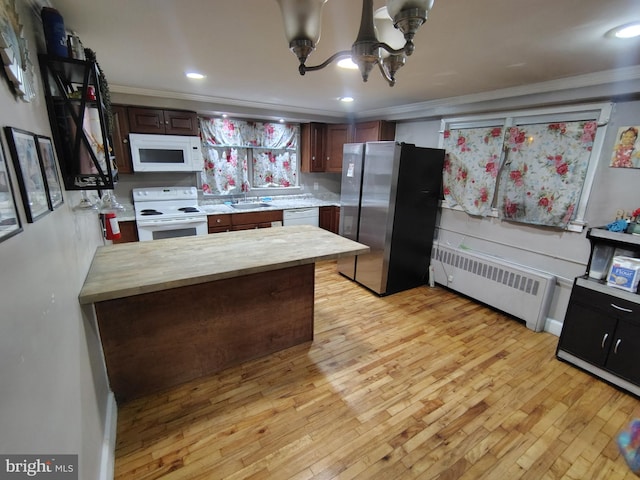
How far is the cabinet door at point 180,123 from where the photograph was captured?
3.41 meters

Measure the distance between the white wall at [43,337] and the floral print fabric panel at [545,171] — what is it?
3.46 metres

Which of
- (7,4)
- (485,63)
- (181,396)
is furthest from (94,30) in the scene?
(485,63)

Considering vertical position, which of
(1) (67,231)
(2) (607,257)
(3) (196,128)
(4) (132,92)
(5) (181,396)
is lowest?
(5) (181,396)

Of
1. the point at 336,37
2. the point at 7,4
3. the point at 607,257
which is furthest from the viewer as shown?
the point at 607,257

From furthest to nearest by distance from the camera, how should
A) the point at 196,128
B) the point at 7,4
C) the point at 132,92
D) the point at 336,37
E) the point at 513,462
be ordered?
the point at 196,128 → the point at 132,92 → the point at 336,37 → the point at 513,462 → the point at 7,4

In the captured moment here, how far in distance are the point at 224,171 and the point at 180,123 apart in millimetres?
917

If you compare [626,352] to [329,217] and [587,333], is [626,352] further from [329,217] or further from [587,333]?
[329,217]

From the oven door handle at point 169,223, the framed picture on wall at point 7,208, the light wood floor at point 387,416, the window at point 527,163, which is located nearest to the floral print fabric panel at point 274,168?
the oven door handle at point 169,223

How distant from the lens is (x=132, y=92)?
3.05 meters

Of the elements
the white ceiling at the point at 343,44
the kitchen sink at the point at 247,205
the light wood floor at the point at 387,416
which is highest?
the white ceiling at the point at 343,44

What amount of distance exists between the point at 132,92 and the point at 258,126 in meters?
1.69

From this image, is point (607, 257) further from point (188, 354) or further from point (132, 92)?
point (132, 92)

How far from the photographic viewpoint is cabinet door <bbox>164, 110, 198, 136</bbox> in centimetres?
341

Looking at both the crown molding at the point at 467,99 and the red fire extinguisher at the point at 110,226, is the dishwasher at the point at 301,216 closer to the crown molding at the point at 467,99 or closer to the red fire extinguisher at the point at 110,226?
the crown molding at the point at 467,99
